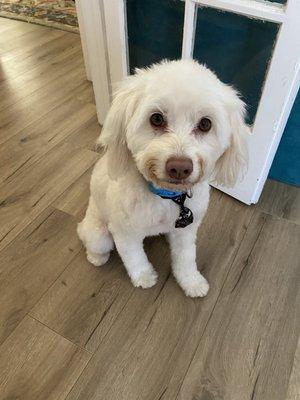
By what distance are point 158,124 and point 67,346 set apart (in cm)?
74

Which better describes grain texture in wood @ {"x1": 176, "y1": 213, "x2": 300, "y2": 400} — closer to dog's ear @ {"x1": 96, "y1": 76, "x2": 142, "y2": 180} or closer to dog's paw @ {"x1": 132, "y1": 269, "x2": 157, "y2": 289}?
dog's paw @ {"x1": 132, "y1": 269, "x2": 157, "y2": 289}

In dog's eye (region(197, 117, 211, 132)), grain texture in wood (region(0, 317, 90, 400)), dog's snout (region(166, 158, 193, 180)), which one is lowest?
grain texture in wood (region(0, 317, 90, 400))

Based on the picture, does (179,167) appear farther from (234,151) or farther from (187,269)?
(187,269)

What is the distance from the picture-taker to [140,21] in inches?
55.3

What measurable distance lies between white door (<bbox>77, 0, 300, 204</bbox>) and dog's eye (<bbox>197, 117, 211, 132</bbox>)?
1.35 ft

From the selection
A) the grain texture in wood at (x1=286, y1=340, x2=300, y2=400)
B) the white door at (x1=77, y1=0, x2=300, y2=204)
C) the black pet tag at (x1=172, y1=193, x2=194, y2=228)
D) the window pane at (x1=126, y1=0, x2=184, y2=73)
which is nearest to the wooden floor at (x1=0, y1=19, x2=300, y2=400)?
the grain texture in wood at (x1=286, y1=340, x2=300, y2=400)

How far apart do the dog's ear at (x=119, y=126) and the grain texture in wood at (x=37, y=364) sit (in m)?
0.57

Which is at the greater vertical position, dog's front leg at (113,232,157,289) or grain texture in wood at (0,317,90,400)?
dog's front leg at (113,232,157,289)

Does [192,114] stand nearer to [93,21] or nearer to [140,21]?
[140,21]

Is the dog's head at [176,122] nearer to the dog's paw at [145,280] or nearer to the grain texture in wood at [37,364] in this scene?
the dog's paw at [145,280]

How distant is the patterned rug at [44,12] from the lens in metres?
2.98

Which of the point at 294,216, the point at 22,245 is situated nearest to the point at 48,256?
the point at 22,245

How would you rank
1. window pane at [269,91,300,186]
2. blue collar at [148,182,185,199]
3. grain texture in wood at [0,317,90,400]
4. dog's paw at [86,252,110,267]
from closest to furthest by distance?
blue collar at [148,182,185,199] → grain texture in wood at [0,317,90,400] → dog's paw at [86,252,110,267] → window pane at [269,91,300,186]

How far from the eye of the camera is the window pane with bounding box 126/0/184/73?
1280 millimetres
